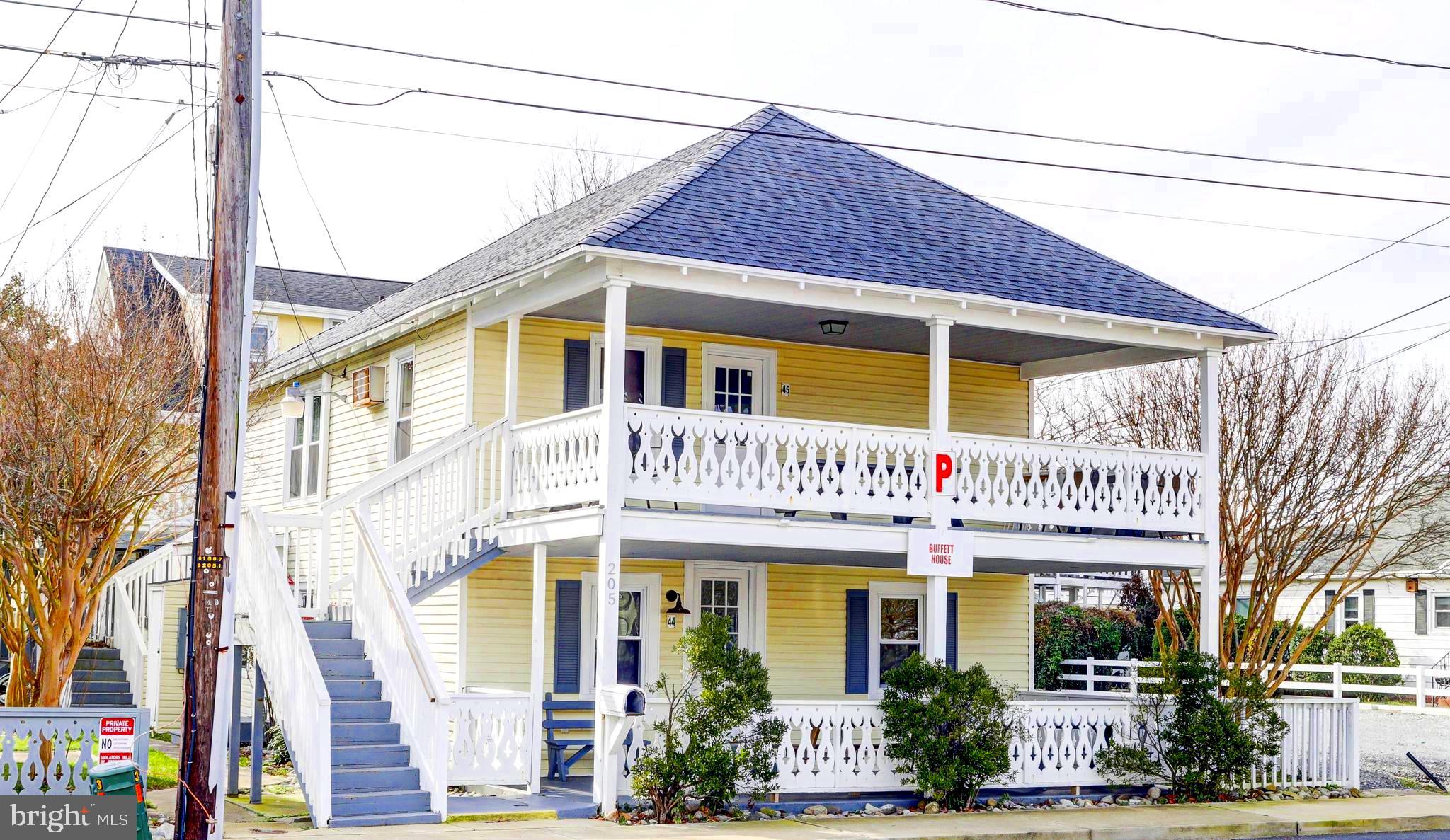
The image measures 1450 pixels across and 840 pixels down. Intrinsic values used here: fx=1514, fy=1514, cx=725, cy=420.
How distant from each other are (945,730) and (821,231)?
18.7ft

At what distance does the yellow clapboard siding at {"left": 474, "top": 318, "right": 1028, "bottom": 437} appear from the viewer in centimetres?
1789

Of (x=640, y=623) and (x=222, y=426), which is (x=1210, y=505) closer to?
(x=640, y=623)

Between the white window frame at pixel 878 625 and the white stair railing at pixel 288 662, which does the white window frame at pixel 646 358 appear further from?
the white stair railing at pixel 288 662

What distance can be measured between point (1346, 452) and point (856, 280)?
11471mm

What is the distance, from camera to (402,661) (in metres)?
14.1

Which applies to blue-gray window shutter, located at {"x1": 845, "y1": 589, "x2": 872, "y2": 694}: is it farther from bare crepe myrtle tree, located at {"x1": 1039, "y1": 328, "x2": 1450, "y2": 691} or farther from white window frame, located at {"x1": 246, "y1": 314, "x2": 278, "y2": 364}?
white window frame, located at {"x1": 246, "y1": 314, "x2": 278, "y2": 364}

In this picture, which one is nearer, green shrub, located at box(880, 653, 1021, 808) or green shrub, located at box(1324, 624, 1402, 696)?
green shrub, located at box(880, 653, 1021, 808)

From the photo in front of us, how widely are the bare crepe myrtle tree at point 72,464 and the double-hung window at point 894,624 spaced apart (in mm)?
9147

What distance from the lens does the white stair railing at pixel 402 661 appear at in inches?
527

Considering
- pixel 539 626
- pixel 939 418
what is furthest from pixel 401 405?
pixel 939 418

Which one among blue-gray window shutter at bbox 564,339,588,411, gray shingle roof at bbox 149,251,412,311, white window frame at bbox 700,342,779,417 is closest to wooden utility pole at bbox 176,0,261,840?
blue-gray window shutter at bbox 564,339,588,411

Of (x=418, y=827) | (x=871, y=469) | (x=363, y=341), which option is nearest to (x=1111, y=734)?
(x=871, y=469)

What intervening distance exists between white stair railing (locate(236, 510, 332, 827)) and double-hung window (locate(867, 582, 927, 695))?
8.05 metres

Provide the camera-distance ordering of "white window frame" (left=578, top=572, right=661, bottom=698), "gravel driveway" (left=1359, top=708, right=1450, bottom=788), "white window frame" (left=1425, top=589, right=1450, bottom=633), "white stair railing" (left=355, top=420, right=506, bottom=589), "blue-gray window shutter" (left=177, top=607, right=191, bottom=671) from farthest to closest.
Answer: "white window frame" (left=1425, top=589, right=1450, bottom=633) < "blue-gray window shutter" (left=177, top=607, right=191, bottom=671) < "gravel driveway" (left=1359, top=708, right=1450, bottom=788) < "white window frame" (left=578, top=572, right=661, bottom=698) < "white stair railing" (left=355, top=420, right=506, bottom=589)
